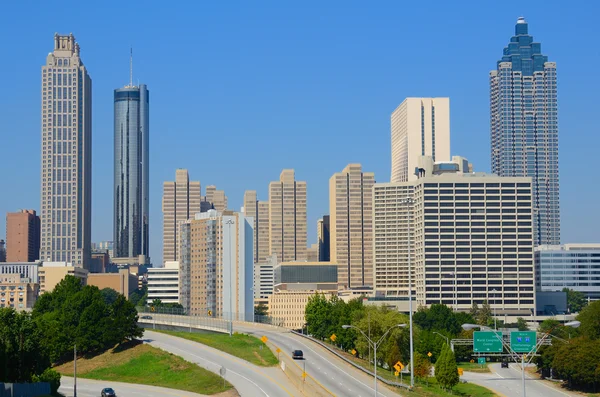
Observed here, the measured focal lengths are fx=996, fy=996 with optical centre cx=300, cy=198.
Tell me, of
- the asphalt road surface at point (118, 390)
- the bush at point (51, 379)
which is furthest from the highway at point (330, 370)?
the bush at point (51, 379)

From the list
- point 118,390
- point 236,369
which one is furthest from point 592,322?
point 118,390

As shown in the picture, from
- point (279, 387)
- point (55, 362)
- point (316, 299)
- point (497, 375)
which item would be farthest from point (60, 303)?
point (497, 375)

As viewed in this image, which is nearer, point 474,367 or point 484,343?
point 484,343

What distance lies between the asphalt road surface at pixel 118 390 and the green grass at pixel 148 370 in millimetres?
1902

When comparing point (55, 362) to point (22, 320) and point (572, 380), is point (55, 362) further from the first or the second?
point (572, 380)

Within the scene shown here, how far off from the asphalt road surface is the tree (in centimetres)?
8880

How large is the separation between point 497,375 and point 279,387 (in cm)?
6711

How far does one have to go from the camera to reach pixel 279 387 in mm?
115188

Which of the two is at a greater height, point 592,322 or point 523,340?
point 523,340

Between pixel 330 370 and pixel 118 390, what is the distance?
26937 mm

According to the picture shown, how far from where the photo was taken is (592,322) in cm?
18400

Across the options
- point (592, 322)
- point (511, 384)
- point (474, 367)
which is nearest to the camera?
point (511, 384)

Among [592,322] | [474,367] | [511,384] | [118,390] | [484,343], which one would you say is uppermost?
[592,322]

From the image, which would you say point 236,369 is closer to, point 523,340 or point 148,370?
point 148,370
